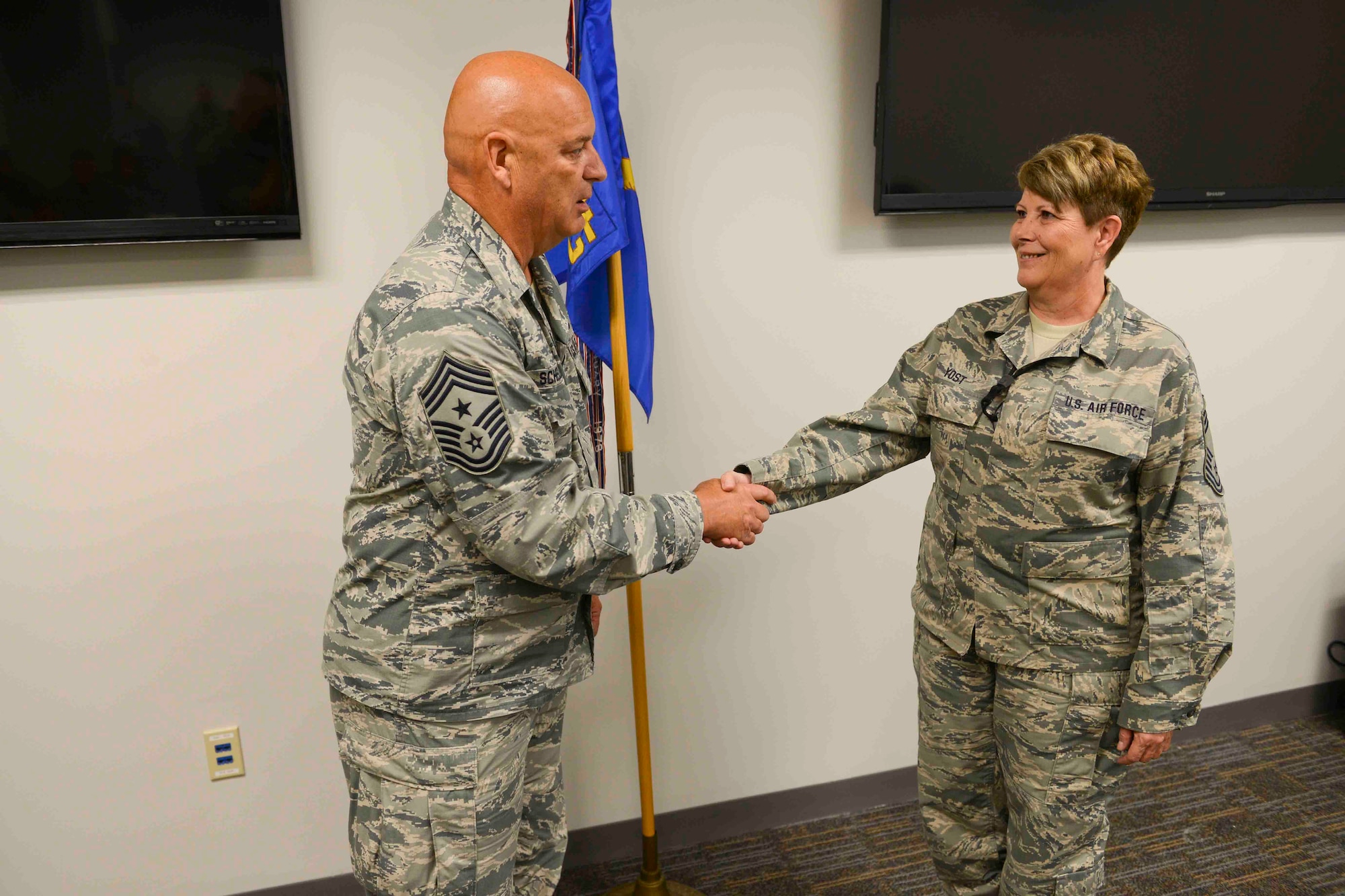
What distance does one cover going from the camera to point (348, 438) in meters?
2.18

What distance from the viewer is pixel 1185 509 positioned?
1.65m

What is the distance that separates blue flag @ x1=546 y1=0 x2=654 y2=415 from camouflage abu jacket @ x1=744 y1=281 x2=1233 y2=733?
26.4 inches

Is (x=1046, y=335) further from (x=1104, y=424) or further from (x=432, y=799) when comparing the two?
(x=432, y=799)

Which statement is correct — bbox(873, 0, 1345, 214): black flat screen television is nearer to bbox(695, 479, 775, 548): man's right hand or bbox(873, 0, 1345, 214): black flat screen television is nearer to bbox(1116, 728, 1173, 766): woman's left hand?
bbox(695, 479, 775, 548): man's right hand

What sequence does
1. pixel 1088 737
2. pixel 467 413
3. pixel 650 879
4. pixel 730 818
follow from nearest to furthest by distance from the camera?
pixel 467 413 → pixel 1088 737 → pixel 650 879 → pixel 730 818

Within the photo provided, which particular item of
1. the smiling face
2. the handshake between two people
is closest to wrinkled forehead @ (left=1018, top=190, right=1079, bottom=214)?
the smiling face

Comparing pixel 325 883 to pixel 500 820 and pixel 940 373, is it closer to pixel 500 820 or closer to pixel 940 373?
pixel 500 820

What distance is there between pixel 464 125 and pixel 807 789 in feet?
6.68

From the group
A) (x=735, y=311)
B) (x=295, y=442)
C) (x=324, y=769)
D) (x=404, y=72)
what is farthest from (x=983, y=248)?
(x=324, y=769)

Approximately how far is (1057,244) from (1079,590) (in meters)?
0.60

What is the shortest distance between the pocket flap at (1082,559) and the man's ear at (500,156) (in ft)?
3.55

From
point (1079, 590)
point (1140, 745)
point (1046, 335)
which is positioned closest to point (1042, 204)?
point (1046, 335)

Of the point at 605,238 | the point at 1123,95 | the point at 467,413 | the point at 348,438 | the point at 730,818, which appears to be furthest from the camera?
the point at 730,818

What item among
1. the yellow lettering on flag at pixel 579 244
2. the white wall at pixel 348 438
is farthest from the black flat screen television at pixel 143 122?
the yellow lettering on flag at pixel 579 244
